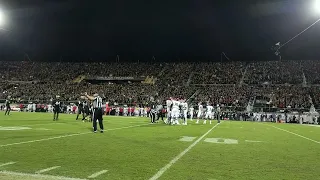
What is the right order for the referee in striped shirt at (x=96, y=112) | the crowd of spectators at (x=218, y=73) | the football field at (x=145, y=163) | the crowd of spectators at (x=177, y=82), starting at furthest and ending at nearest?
the crowd of spectators at (x=218, y=73) → the crowd of spectators at (x=177, y=82) → the referee in striped shirt at (x=96, y=112) → the football field at (x=145, y=163)

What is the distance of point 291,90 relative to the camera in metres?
53.8

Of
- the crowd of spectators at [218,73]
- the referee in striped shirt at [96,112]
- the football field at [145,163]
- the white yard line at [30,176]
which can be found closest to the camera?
the white yard line at [30,176]

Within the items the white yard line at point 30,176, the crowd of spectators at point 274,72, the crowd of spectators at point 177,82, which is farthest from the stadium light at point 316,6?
the crowd of spectators at point 274,72

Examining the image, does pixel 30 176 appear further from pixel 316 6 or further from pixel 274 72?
pixel 274 72

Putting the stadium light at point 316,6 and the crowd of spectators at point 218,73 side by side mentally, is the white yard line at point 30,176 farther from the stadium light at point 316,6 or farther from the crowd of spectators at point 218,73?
the crowd of spectators at point 218,73

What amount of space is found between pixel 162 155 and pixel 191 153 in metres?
1.04

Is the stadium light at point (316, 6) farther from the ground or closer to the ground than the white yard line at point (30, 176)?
farther from the ground

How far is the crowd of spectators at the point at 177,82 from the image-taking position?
176 ft

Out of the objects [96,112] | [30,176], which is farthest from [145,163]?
[96,112]

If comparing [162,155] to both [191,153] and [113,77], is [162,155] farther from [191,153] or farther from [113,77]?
[113,77]

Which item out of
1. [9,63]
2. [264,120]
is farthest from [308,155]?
[9,63]

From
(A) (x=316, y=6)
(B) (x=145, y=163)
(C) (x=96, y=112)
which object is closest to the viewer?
(B) (x=145, y=163)

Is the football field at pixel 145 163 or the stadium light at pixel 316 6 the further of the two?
the stadium light at pixel 316 6

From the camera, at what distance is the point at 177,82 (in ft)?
211
